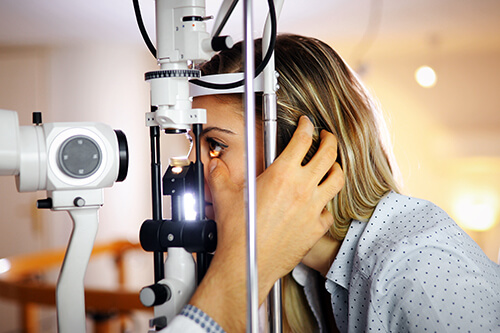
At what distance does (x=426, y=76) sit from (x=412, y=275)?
3273mm

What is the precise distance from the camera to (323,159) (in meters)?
0.84

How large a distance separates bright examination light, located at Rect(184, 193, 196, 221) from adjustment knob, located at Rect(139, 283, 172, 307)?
0.37 ft

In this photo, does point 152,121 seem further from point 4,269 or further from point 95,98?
point 95,98

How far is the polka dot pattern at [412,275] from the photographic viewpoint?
0.75 metres

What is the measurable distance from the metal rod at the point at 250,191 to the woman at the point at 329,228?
153 mm

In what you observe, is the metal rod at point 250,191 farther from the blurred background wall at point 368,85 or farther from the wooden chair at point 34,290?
the blurred background wall at point 368,85

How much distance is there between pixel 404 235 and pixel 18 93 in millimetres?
3113

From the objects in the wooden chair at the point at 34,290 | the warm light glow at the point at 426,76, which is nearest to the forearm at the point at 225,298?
the wooden chair at the point at 34,290

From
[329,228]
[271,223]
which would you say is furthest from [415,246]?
[271,223]

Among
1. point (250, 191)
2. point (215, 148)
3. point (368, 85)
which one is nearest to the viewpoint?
point (250, 191)

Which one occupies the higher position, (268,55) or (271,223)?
(268,55)

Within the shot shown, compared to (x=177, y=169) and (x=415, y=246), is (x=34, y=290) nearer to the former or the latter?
(x=177, y=169)

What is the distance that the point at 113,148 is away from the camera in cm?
67

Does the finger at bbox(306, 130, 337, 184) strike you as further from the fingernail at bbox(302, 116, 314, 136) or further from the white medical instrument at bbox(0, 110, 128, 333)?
the white medical instrument at bbox(0, 110, 128, 333)
